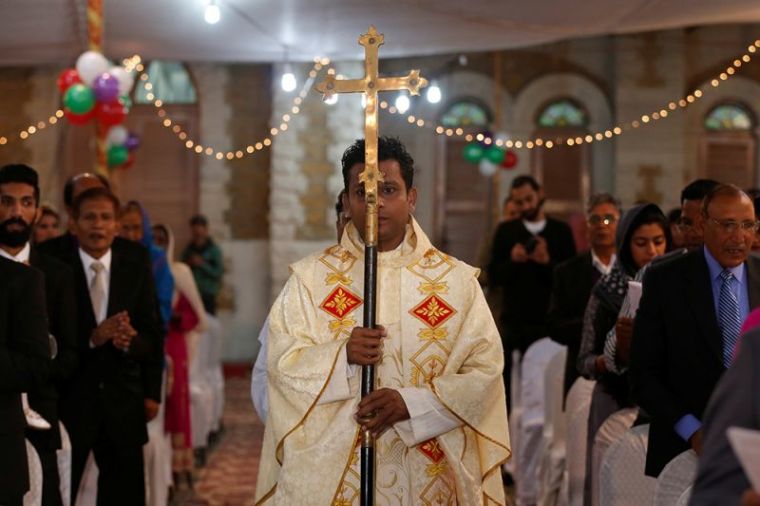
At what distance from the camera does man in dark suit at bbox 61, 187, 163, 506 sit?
21.6 ft

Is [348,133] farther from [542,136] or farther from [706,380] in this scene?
[706,380]

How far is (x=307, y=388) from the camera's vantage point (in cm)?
416

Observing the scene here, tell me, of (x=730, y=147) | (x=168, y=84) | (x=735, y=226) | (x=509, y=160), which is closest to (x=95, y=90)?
(x=735, y=226)

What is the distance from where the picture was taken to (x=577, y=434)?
6.91m

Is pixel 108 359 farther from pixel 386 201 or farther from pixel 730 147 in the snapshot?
pixel 730 147

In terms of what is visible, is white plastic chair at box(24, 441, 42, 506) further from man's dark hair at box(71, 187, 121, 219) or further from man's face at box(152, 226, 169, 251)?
man's face at box(152, 226, 169, 251)

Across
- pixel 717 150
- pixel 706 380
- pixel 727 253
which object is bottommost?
pixel 706 380

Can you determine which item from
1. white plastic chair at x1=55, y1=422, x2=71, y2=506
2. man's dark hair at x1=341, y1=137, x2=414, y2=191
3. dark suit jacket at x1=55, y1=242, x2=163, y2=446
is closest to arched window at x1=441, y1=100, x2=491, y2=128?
dark suit jacket at x1=55, y1=242, x2=163, y2=446

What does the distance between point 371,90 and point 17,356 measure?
174cm

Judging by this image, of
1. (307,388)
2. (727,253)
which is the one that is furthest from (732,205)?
(307,388)

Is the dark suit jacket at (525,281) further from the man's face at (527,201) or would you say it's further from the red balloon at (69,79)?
the red balloon at (69,79)

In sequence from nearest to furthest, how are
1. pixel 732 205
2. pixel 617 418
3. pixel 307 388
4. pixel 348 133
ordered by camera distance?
pixel 307 388 < pixel 732 205 < pixel 617 418 < pixel 348 133

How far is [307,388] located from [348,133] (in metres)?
12.7

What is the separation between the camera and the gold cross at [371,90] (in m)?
4.04
